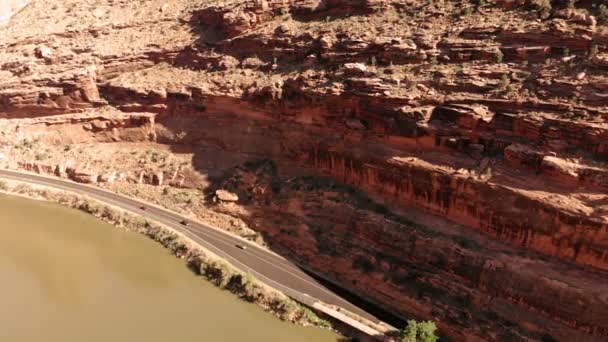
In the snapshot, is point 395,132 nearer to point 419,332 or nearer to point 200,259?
point 419,332

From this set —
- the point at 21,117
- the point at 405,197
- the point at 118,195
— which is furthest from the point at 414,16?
the point at 21,117

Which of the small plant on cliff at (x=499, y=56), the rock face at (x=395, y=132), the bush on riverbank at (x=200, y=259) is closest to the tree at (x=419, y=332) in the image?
the rock face at (x=395, y=132)

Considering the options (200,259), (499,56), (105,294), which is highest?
(499,56)

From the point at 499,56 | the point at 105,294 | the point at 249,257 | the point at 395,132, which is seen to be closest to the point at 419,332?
the point at 395,132

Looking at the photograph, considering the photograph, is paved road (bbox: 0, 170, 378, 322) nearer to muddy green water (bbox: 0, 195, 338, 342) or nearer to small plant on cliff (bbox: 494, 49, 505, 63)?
muddy green water (bbox: 0, 195, 338, 342)

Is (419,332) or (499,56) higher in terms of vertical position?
(499,56)

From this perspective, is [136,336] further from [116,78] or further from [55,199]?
[116,78]
